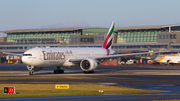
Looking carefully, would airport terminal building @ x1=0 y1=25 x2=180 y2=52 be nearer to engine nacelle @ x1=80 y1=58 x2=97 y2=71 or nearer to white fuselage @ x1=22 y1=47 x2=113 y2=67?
white fuselage @ x1=22 y1=47 x2=113 y2=67

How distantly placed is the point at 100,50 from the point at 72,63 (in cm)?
843

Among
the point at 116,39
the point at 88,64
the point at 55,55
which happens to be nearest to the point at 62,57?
the point at 55,55

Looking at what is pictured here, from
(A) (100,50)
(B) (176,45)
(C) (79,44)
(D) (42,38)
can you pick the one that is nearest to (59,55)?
(A) (100,50)

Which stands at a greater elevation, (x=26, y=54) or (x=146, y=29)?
(x=146, y=29)

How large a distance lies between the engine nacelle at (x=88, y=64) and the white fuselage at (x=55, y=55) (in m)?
2.66

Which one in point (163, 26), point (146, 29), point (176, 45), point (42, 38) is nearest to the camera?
point (176, 45)

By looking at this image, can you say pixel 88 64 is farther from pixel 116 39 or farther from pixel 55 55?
pixel 116 39

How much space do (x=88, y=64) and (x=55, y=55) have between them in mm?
6330

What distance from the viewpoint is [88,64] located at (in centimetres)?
5831

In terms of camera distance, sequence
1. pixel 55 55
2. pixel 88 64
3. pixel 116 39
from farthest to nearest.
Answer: pixel 116 39 < pixel 88 64 < pixel 55 55

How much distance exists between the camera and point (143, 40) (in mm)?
179375

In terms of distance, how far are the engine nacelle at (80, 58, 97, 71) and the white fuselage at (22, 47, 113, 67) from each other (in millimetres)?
2661

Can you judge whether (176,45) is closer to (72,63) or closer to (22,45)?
(22,45)

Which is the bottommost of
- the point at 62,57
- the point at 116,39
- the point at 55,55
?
the point at 62,57
